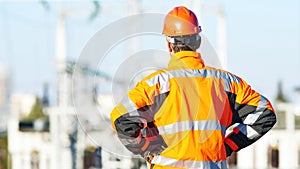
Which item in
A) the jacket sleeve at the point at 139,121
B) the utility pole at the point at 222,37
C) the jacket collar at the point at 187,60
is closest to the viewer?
the jacket sleeve at the point at 139,121

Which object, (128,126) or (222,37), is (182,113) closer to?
(128,126)

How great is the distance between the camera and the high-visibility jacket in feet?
11.7

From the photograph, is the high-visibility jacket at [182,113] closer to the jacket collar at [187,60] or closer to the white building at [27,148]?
the jacket collar at [187,60]

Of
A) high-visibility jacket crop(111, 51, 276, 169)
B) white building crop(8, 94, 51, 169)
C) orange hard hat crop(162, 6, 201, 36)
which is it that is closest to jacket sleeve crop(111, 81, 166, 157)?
high-visibility jacket crop(111, 51, 276, 169)

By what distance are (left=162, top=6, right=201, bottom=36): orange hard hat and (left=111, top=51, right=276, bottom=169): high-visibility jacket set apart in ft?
0.33

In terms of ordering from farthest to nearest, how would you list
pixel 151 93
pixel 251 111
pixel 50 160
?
pixel 50 160 < pixel 251 111 < pixel 151 93

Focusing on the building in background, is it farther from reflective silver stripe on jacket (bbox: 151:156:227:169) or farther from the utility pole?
reflective silver stripe on jacket (bbox: 151:156:227:169)

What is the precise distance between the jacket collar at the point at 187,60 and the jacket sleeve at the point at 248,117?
21 cm

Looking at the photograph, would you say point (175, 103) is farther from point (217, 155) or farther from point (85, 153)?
point (85, 153)

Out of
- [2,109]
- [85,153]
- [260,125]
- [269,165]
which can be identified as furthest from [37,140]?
[260,125]

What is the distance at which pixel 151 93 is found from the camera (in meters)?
3.56

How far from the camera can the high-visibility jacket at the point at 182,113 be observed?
358cm

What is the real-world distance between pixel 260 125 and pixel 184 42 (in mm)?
519

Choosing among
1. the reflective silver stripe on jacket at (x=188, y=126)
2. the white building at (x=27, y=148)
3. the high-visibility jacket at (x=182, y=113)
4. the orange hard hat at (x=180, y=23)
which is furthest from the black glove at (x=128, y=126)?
the white building at (x=27, y=148)
